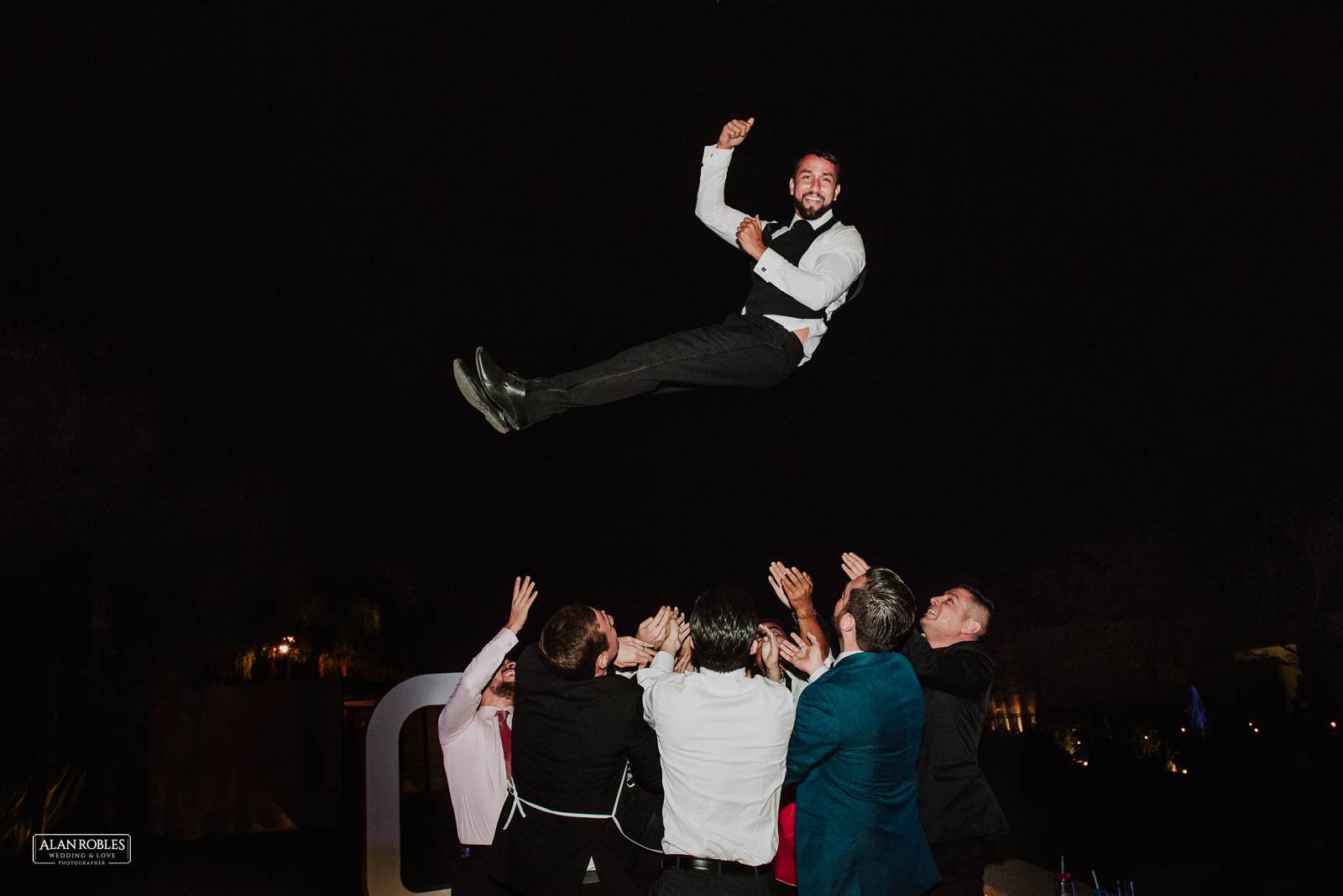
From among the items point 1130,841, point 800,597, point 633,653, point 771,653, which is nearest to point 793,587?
point 800,597

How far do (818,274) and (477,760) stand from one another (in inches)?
97.0

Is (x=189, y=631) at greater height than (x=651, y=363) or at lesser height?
lesser

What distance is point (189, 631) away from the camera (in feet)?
39.1

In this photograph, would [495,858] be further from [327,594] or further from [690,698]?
[327,594]

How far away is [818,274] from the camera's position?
3.08 meters

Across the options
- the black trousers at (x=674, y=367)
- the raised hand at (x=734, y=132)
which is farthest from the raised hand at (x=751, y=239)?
the raised hand at (x=734, y=132)

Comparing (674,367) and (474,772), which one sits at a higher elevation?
(674,367)

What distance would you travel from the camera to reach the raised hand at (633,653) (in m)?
3.35

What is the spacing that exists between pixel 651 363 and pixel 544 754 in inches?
55.1

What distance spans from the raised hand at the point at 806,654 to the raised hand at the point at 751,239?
4.48 ft

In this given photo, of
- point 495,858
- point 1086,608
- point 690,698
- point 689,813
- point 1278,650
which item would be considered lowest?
point 1278,650

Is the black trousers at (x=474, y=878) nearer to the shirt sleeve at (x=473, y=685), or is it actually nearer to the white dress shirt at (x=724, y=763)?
the shirt sleeve at (x=473, y=685)

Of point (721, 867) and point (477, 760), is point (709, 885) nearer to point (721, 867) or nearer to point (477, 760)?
point (721, 867)

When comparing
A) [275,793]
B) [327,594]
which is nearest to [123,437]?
[275,793]
